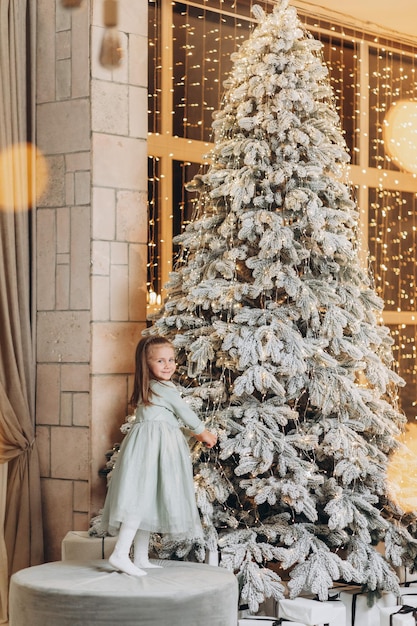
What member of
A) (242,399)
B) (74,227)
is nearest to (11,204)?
(74,227)

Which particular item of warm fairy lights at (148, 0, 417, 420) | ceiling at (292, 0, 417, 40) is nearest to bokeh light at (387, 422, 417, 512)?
warm fairy lights at (148, 0, 417, 420)

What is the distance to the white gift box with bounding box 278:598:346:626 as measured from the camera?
411 cm

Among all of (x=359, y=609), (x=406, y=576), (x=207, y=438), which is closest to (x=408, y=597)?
(x=406, y=576)

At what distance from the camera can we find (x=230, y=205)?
4617mm

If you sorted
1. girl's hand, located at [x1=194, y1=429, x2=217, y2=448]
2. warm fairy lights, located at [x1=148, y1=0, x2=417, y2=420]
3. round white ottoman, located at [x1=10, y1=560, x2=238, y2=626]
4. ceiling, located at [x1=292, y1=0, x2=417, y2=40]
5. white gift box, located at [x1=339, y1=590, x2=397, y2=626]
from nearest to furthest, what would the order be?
round white ottoman, located at [x1=10, y1=560, x2=238, y2=626]
girl's hand, located at [x1=194, y1=429, x2=217, y2=448]
white gift box, located at [x1=339, y1=590, x2=397, y2=626]
warm fairy lights, located at [x1=148, y1=0, x2=417, y2=420]
ceiling, located at [x1=292, y1=0, x2=417, y2=40]

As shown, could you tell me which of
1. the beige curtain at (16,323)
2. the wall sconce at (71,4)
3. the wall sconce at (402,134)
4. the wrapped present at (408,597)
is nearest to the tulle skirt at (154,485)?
the wrapped present at (408,597)

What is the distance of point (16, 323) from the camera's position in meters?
5.08

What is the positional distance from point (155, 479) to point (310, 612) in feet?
2.91

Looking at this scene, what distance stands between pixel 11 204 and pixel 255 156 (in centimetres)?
136

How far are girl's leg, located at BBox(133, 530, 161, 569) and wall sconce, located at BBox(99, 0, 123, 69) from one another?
2439 millimetres

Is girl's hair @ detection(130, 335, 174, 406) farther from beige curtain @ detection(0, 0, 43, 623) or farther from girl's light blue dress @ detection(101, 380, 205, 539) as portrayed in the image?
beige curtain @ detection(0, 0, 43, 623)

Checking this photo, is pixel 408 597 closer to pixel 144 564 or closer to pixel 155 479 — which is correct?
pixel 144 564

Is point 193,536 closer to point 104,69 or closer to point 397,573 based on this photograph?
point 397,573

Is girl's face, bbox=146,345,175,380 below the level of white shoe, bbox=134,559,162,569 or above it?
above
